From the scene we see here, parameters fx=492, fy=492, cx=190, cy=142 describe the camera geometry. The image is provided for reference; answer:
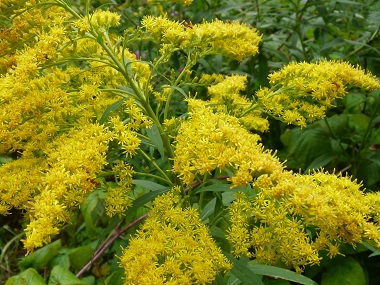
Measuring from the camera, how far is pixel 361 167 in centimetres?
328

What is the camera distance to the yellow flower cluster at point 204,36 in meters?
2.26

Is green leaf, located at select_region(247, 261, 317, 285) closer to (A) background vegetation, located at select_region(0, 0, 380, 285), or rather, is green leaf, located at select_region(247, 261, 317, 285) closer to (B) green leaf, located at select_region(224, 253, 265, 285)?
(B) green leaf, located at select_region(224, 253, 265, 285)

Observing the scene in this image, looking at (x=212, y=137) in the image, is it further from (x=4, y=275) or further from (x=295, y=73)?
(x=4, y=275)

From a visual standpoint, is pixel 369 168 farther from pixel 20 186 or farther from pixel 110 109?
pixel 20 186

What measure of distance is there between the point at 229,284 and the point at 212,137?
87 centimetres

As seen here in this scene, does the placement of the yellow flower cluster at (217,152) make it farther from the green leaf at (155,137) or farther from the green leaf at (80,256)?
the green leaf at (80,256)

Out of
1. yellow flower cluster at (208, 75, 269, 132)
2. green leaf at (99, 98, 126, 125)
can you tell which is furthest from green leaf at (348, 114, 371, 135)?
green leaf at (99, 98, 126, 125)

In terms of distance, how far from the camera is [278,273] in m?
2.11

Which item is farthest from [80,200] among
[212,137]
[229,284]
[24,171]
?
[229,284]

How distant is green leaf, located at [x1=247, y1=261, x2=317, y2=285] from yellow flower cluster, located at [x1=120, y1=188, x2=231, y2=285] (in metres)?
0.30

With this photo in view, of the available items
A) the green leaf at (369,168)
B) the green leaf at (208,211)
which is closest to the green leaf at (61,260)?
the green leaf at (208,211)

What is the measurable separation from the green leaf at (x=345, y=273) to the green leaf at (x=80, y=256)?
58.1 inches

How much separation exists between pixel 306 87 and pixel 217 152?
71 cm

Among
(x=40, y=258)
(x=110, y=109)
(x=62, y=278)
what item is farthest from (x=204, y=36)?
(x=40, y=258)
